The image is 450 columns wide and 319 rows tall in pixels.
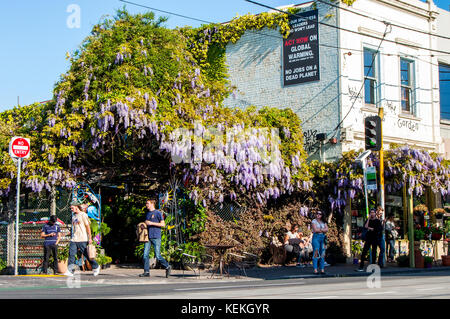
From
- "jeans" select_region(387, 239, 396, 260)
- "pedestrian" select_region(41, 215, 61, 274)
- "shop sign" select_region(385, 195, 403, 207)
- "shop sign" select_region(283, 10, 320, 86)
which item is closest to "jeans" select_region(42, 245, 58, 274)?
"pedestrian" select_region(41, 215, 61, 274)

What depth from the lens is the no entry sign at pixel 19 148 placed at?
701 inches

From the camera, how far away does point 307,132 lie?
25.6 meters

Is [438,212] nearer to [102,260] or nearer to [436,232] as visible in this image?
[436,232]

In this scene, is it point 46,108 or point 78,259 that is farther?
point 46,108

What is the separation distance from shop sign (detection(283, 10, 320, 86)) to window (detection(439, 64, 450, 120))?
7571 millimetres

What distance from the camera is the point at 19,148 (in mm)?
17922

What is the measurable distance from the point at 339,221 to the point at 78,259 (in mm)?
10341

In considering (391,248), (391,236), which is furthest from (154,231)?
(391,248)

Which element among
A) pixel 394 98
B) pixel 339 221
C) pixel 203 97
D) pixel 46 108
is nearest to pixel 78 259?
pixel 46 108

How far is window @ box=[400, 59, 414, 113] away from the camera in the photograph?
89.8 ft

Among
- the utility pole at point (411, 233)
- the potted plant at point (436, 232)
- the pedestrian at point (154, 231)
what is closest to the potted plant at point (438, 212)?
the potted plant at point (436, 232)

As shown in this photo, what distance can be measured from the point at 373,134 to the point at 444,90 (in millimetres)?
11531

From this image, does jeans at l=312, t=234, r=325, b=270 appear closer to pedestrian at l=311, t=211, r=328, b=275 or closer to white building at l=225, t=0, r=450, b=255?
pedestrian at l=311, t=211, r=328, b=275
